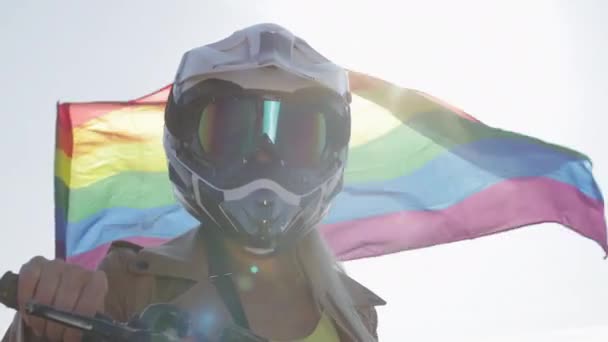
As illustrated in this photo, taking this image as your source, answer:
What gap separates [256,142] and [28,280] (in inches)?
64.3

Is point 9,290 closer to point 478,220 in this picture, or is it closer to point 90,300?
point 90,300

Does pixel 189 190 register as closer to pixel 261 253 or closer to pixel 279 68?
pixel 261 253

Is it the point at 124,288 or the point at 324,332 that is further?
the point at 324,332

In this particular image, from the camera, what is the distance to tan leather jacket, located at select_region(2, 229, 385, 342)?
3420 millimetres

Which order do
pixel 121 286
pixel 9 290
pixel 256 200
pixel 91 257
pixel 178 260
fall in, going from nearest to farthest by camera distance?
pixel 9 290, pixel 121 286, pixel 178 260, pixel 256 200, pixel 91 257

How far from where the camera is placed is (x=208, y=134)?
13.1ft

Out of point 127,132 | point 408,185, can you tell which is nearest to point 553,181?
Result: point 408,185

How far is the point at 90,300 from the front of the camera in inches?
98.6

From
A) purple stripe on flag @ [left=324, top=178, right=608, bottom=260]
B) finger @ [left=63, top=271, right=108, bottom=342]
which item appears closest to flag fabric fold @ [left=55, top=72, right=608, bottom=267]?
purple stripe on flag @ [left=324, top=178, right=608, bottom=260]

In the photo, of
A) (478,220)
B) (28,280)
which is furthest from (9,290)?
(478,220)

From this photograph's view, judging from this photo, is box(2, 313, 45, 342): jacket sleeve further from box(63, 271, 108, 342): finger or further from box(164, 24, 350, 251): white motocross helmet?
box(164, 24, 350, 251): white motocross helmet

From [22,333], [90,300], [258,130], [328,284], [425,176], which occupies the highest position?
[258,130]

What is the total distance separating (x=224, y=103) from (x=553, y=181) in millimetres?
3834

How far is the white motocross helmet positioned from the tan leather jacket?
13.8 inches
